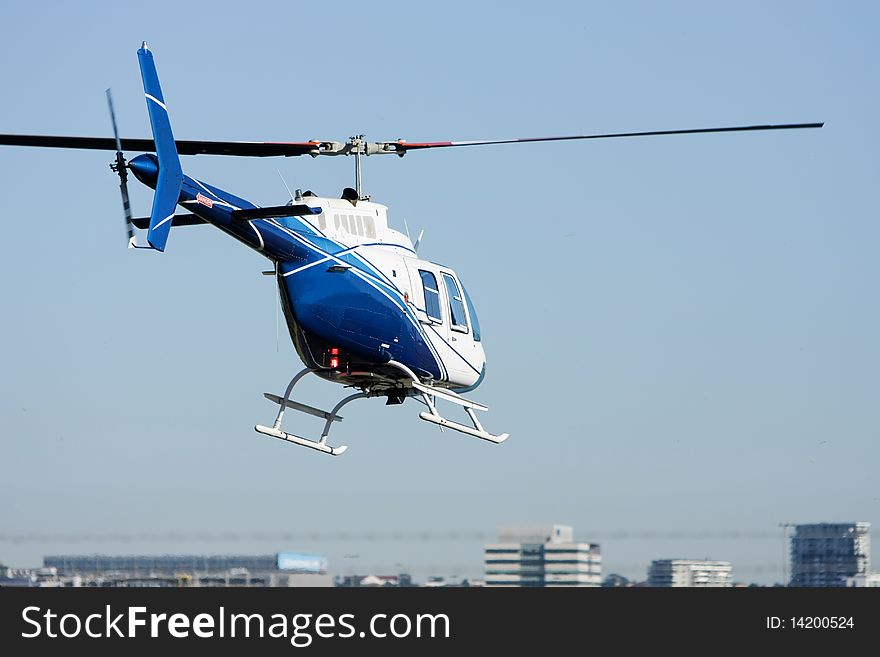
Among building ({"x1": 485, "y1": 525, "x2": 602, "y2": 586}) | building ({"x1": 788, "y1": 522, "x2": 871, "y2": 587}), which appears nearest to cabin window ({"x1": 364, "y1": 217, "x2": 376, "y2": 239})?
building ({"x1": 485, "y1": 525, "x2": 602, "y2": 586})

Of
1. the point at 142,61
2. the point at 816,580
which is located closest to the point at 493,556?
the point at 816,580

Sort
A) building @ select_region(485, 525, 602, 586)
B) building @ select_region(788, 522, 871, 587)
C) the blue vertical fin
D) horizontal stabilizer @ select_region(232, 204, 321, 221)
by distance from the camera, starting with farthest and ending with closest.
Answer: building @ select_region(788, 522, 871, 587) < building @ select_region(485, 525, 602, 586) < horizontal stabilizer @ select_region(232, 204, 321, 221) < the blue vertical fin

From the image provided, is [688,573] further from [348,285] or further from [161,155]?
[161,155]

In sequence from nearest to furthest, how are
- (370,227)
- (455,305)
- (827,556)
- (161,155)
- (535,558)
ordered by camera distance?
(161,155) → (370,227) → (455,305) → (535,558) → (827,556)

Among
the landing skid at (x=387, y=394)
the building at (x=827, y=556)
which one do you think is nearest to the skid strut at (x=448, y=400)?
the landing skid at (x=387, y=394)

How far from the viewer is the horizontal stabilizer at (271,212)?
27.6 metres

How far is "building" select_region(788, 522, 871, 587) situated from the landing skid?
9.68 m

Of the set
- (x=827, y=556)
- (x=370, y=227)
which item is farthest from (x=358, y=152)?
(x=827, y=556)

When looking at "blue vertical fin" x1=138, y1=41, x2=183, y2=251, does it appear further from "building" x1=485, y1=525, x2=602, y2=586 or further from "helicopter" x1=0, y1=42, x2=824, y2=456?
"building" x1=485, y1=525, x2=602, y2=586

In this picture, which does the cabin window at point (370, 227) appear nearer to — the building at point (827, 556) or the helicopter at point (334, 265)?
the helicopter at point (334, 265)

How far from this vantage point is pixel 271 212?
1091 inches

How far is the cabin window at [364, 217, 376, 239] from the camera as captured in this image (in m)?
30.1

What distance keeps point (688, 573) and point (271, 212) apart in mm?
13234

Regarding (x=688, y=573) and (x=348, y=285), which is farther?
(x=688, y=573)
